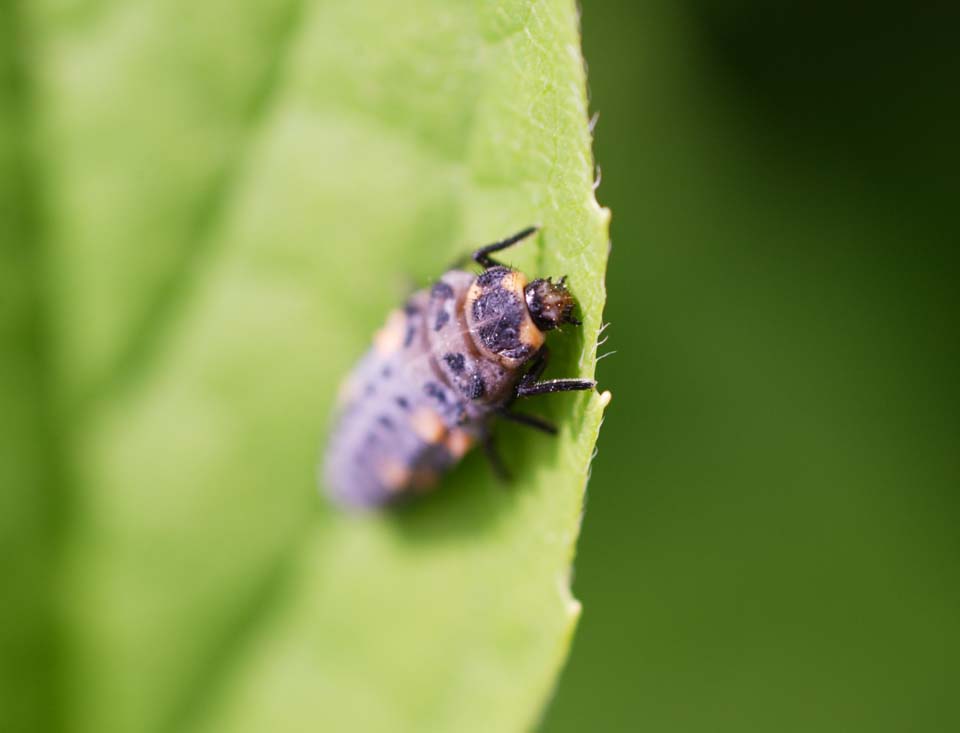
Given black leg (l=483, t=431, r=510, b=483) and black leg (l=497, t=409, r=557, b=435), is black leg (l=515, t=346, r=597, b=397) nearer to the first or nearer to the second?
black leg (l=497, t=409, r=557, b=435)

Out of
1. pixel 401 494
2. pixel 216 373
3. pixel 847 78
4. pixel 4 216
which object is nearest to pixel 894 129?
pixel 847 78

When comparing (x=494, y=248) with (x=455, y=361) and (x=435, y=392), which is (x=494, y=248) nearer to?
(x=455, y=361)

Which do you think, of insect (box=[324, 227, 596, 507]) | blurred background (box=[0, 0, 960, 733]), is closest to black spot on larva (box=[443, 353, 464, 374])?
insect (box=[324, 227, 596, 507])

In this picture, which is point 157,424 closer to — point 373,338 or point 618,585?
point 373,338

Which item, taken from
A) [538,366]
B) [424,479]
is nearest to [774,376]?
[538,366]

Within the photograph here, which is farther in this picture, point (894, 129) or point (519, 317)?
point (894, 129)

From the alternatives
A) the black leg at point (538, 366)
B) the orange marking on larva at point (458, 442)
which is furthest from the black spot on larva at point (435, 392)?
the black leg at point (538, 366)
